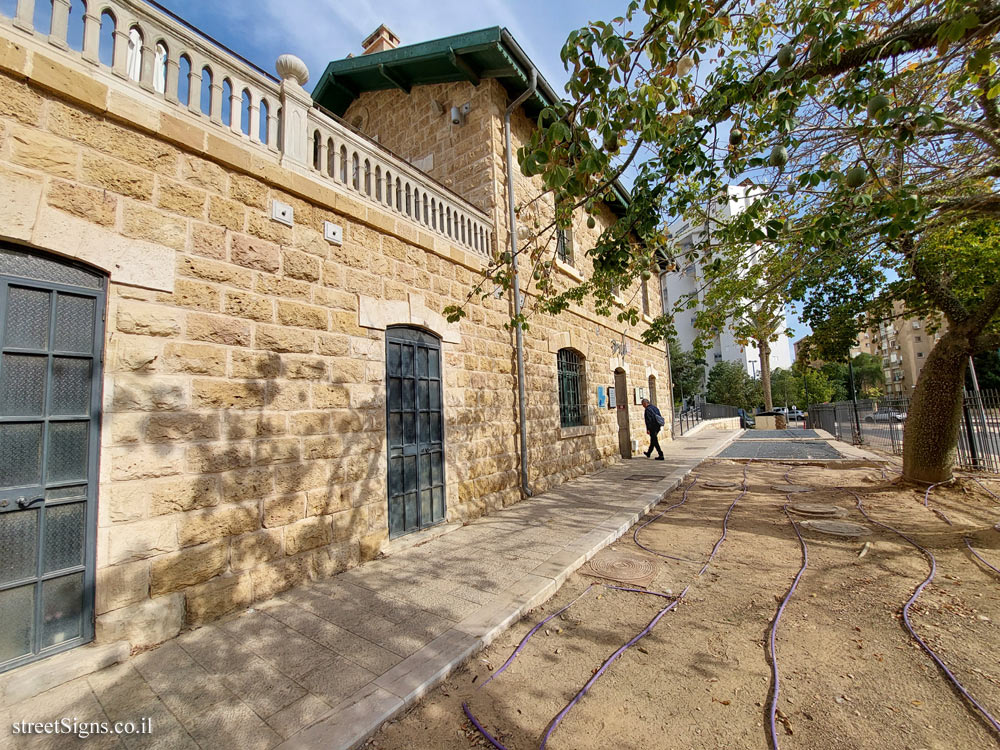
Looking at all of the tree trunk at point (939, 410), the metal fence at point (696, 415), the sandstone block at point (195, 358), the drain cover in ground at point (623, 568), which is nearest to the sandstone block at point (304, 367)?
the sandstone block at point (195, 358)

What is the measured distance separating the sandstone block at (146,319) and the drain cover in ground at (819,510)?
24.1ft

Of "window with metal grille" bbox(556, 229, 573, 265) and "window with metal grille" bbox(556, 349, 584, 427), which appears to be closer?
"window with metal grille" bbox(556, 349, 584, 427)

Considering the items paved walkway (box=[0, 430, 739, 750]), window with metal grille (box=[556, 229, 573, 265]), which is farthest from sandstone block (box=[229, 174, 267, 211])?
window with metal grille (box=[556, 229, 573, 265])

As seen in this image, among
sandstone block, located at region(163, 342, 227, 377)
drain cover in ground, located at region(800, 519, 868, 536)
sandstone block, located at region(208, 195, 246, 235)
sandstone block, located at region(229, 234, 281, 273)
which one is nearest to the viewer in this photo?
sandstone block, located at region(163, 342, 227, 377)

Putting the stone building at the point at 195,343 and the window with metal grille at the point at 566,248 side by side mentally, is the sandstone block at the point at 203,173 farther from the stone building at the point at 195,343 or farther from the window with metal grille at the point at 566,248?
the window with metal grille at the point at 566,248

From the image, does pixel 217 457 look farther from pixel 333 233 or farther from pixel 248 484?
pixel 333 233

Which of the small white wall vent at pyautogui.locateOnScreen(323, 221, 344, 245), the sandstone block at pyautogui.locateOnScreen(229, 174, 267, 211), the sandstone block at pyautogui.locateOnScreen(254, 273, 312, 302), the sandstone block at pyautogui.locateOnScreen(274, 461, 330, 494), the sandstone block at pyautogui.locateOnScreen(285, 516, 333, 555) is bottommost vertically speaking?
the sandstone block at pyautogui.locateOnScreen(285, 516, 333, 555)

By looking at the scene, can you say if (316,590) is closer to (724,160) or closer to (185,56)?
(185,56)

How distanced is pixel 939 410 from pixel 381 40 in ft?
39.2

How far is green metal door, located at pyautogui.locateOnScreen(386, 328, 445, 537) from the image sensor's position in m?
4.77

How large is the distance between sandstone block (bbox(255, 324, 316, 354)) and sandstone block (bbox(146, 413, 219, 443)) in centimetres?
73

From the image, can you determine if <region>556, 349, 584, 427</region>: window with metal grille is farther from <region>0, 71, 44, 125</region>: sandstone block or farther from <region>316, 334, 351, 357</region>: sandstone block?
<region>0, 71, 44, 125</region>: sandstone block

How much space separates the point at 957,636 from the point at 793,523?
2602 mm

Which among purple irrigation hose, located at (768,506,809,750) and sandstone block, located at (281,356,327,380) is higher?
sandstone block, located at (281,356,327,380)
